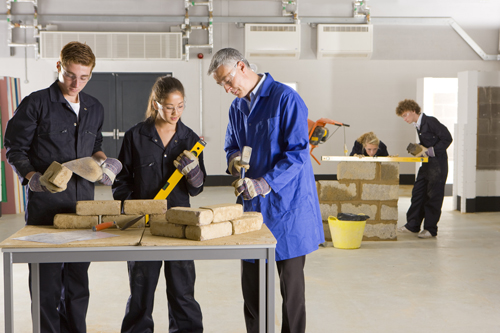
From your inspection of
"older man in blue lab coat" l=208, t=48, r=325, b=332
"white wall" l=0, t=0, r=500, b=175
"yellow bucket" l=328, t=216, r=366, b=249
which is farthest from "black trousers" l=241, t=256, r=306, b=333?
"white wall" l=0, t=0, r=500, b=175

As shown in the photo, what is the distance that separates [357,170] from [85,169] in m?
3.12

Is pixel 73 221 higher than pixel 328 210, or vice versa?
pixel 73 221

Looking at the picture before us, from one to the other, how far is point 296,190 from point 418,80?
7.08m

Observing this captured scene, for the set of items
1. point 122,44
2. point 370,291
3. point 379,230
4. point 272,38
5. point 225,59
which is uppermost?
point 272,38

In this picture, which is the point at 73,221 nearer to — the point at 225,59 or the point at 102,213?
the point at 102,213

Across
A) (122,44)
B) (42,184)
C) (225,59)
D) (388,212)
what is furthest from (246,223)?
(122,44)

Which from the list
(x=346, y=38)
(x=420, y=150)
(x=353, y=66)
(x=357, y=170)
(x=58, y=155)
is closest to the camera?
(x=58, y=155)

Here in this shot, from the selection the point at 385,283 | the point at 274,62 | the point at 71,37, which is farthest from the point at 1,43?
the point at 385,283

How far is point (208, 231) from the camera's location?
170 centimetres

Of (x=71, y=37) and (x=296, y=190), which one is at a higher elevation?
(x=71, y=37)

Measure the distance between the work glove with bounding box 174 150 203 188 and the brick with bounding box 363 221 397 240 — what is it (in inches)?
112

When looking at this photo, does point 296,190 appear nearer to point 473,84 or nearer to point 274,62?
point 473,84

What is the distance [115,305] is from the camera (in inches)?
118

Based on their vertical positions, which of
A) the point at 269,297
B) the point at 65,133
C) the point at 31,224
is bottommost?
the point at 269,297
